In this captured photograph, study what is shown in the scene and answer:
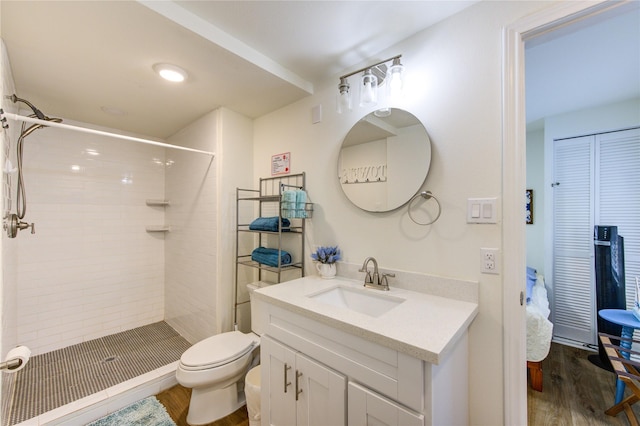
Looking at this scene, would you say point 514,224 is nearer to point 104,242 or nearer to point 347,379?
point 347,379

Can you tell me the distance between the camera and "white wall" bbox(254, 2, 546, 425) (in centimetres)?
116

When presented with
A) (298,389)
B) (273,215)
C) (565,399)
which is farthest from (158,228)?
(565,399)

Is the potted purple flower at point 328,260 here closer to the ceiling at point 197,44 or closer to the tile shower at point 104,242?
the tile shower at point 104,242

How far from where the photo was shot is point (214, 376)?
5.21 ft

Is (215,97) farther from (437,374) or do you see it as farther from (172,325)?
(172,325)

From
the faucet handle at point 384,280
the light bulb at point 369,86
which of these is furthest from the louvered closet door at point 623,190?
the light bulb at point 369,86

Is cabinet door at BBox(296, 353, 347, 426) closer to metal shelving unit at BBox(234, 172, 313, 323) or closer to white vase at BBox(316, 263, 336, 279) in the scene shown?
white vase at BBox(316, 263, 336, 279)

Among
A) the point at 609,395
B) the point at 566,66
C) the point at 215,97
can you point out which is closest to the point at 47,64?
the point at 215,97

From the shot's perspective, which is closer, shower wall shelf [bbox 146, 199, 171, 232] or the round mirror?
the round mirror

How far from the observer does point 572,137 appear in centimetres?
261

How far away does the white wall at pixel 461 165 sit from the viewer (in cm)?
116

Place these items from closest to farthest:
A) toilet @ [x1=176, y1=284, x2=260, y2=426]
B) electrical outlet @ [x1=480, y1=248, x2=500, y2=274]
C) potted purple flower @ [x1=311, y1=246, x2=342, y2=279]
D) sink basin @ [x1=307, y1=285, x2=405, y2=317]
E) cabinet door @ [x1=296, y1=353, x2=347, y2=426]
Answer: cabinet door @ [x1=296, y1=353, x2=347, y2=426] → electrical outlet @ [x1=480, y1=248, x2=500, y2=274] → sink basin @ [x1=307, y1=285, x2=405, y2=317] → toilet @ [x1=176, y1=284, x2=260, y2=426] → potted purple flower @ [x1=311, y1=246, x2=342, y2=279]

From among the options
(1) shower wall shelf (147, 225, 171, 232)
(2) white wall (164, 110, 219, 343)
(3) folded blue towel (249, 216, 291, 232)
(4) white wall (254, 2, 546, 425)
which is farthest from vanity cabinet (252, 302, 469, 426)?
(1) shower wall shelf (147, 225, 171, 232)

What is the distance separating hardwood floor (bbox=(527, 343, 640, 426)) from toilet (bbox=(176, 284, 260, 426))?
187cm
